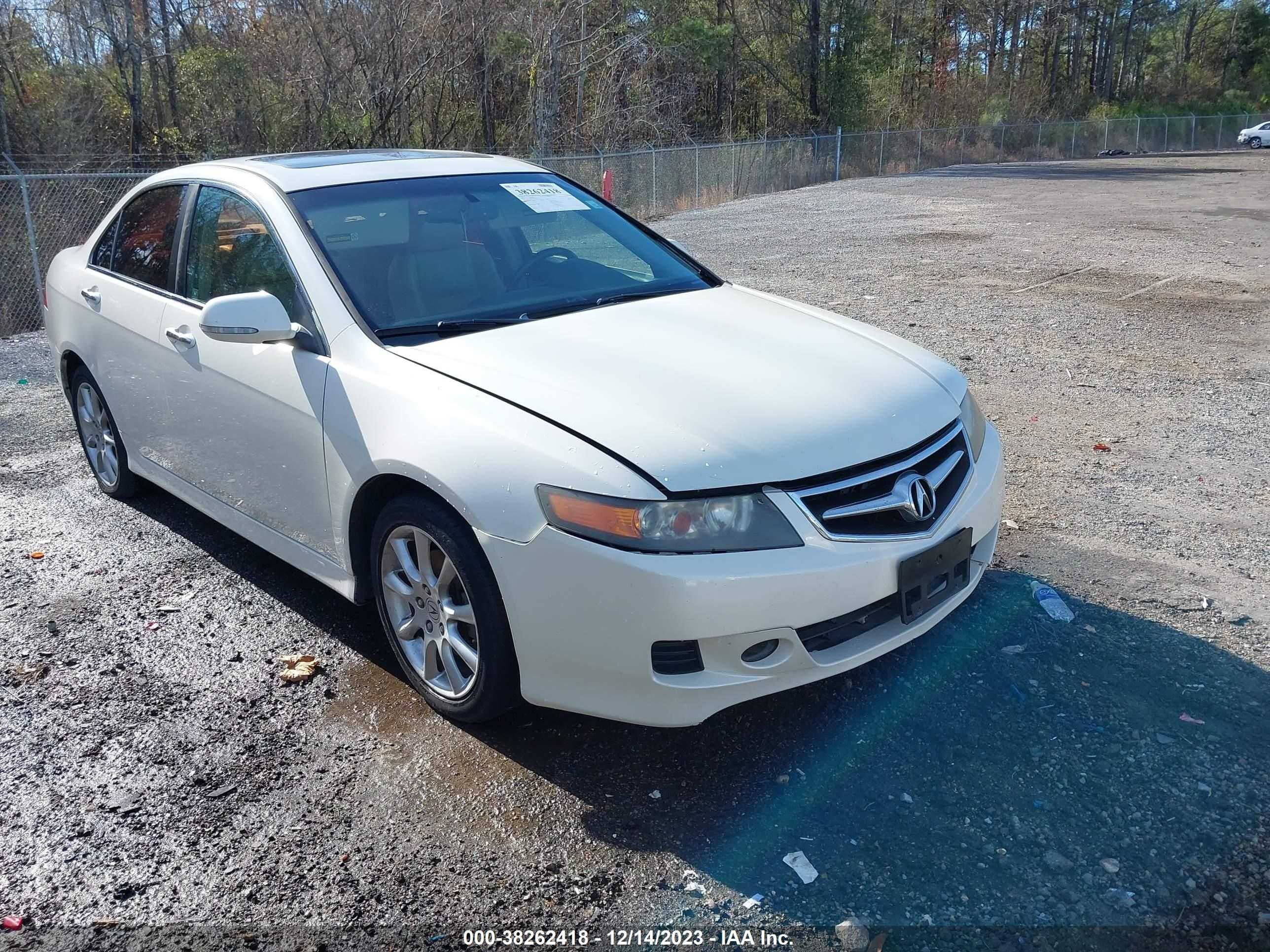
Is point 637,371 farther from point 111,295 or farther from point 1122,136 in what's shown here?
point 1122,136

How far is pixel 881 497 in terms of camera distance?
3.04 metres

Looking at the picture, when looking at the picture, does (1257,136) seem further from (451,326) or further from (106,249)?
(451,326)

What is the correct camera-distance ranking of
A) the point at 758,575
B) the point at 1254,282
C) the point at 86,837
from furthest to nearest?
1. the point at 1254,282
2. the point at 86,837
3. the point at 758,575

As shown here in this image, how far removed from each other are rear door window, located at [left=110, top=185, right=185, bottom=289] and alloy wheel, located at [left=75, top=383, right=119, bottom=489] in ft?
2.55

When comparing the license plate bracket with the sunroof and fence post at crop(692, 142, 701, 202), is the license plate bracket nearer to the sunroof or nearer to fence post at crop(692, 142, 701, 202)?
the sunroof

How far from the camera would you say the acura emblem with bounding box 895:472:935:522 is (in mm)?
3062

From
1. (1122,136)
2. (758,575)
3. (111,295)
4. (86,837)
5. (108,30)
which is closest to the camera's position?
(758,575)

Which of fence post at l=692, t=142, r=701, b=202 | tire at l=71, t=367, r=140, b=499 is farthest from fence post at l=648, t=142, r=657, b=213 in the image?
tire at l=71, t=367, r=140, b=499

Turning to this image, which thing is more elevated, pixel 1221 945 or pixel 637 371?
pixel 637 371

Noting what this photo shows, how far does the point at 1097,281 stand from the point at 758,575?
33.9ft

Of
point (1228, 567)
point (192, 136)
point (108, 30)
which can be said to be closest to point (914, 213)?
point (192, 136)

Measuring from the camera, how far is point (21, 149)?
18594 mm

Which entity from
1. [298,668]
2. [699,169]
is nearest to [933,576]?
[298,668]

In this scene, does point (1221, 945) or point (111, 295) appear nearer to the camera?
point (1221, 945)
